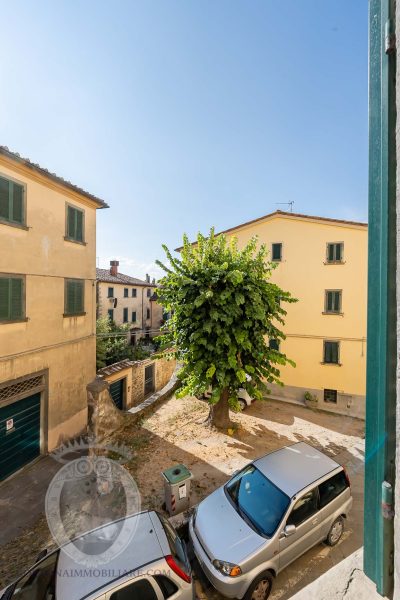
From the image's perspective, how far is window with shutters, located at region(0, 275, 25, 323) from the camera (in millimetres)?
8633

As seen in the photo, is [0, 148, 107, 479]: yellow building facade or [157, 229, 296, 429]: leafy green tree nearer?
[157, 229, 296, 429]: leafy green tree

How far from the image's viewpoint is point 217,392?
8.73 metres

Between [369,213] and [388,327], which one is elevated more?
[369,213]

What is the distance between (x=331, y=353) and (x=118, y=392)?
35.7ft

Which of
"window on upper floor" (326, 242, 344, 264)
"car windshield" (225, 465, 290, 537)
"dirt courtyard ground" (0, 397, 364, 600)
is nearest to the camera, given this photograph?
"car windshield" (225, 465, 290, 537)

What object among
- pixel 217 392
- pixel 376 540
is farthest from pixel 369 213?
pixel 217 392

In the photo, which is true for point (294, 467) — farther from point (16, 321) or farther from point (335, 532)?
point (16, 321)

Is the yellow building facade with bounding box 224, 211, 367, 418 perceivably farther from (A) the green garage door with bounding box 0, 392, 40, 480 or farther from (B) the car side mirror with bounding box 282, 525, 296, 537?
(A) the green garage door with bounding box 0, 392, 40, 480

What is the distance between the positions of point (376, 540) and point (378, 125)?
1.77 meters

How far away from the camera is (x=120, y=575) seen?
3893mm

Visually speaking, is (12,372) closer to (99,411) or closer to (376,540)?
(99,411)

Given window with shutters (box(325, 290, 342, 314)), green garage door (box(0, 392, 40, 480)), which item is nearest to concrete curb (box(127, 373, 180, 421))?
green garage door (box(0, 392, 40, 480))

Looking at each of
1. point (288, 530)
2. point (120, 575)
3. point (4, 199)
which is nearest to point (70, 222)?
point (4, 199)

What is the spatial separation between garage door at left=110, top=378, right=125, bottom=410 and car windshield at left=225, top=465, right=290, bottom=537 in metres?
7.44
